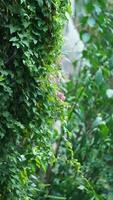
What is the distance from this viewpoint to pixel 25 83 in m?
1.73

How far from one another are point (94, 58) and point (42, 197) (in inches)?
33.9

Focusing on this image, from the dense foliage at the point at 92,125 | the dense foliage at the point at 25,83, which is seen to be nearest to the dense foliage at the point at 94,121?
the dense foliage at the point at 92,125

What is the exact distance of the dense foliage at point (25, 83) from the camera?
167 centimetres

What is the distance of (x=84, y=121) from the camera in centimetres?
320

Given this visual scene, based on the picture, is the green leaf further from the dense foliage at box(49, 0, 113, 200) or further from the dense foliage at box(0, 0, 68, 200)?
the dense foliage at box(0, 0, 68, 200)

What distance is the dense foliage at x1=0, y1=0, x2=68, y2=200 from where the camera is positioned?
1671 millimetres

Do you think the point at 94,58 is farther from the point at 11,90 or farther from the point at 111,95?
the point at 11,90

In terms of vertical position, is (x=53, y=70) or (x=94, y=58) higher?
(x=94, y=58)

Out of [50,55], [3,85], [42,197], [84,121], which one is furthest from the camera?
[84,121]

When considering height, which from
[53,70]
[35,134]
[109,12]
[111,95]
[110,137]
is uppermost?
[109,12]

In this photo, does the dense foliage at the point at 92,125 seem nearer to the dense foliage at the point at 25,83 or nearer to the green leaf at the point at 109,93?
the green leaf at the point at 109,93

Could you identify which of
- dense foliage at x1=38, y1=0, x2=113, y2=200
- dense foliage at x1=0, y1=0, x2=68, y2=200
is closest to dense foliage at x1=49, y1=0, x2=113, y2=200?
dense foliage at x1=38, y1=0, x2=113, y2=200

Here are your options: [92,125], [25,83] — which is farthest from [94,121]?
[25,83]

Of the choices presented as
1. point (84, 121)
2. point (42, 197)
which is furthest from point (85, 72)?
point (42, 197)
